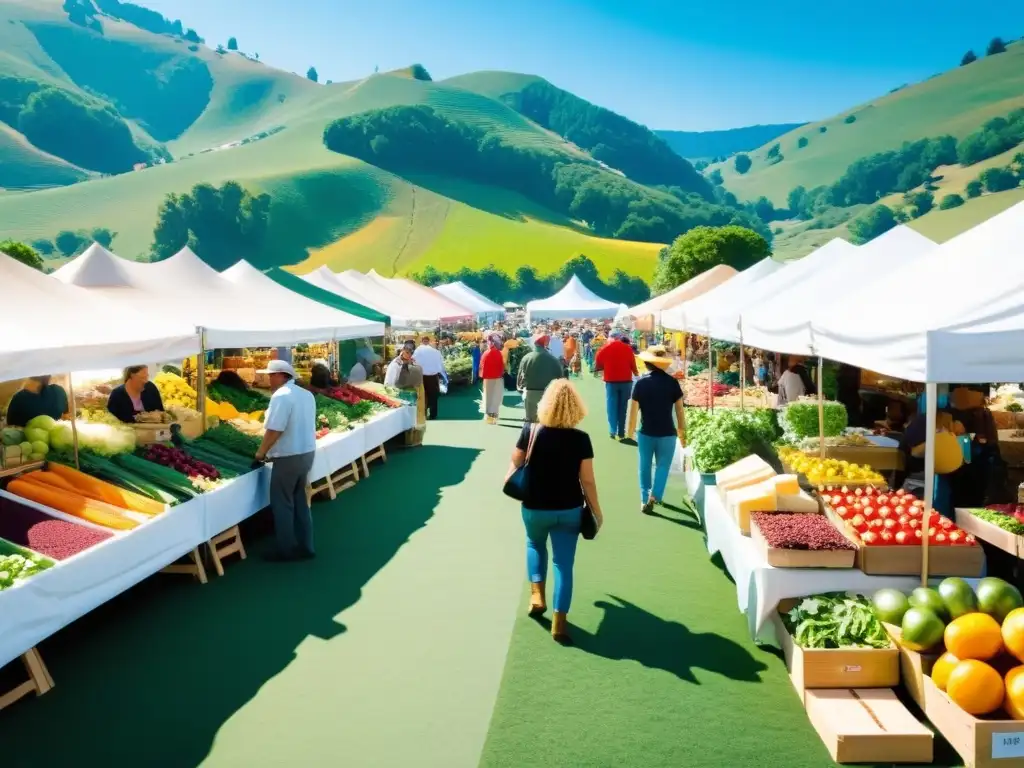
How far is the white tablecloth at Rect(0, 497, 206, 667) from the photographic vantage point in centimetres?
429

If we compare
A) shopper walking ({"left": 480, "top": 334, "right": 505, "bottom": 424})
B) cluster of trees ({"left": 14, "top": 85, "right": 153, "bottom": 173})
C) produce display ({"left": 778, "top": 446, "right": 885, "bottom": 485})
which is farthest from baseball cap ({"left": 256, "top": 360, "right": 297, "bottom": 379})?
cluster of trees ({"left": 14, "top": 85, "right": 153, "bottom": 173})

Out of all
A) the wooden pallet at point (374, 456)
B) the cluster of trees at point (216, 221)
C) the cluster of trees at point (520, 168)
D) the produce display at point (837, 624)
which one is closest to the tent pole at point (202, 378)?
the wooden pallet at point (374, 456)

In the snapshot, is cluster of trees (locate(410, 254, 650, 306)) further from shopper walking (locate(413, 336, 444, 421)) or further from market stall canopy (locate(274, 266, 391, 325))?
market stall canopy (locate(274, 266, 391, 325))

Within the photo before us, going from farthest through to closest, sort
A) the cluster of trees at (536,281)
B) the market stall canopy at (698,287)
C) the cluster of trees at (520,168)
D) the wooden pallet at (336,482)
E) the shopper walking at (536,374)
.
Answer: the cluster of trees at (520,168)
the cluster of trees at (536,281)
the market stall canopy at (698,287)
the shopper walking at (536,374)
the wooden pallet at (336,482)

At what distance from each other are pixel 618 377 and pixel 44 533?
8.79m

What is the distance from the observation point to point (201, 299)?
9.61 m

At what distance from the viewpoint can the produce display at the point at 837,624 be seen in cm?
446

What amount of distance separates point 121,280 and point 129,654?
18.5 ft

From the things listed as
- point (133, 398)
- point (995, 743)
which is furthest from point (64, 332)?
point (995, 743)

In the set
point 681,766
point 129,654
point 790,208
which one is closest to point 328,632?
point 129,654

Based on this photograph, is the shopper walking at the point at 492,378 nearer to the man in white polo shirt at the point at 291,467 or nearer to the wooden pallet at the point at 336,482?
the wooden pallet at the point at 336,482

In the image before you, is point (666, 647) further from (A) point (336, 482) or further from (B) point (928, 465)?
(A) point (336, 482)

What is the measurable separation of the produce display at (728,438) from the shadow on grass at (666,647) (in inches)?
82.5

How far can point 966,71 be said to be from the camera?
570 feet
